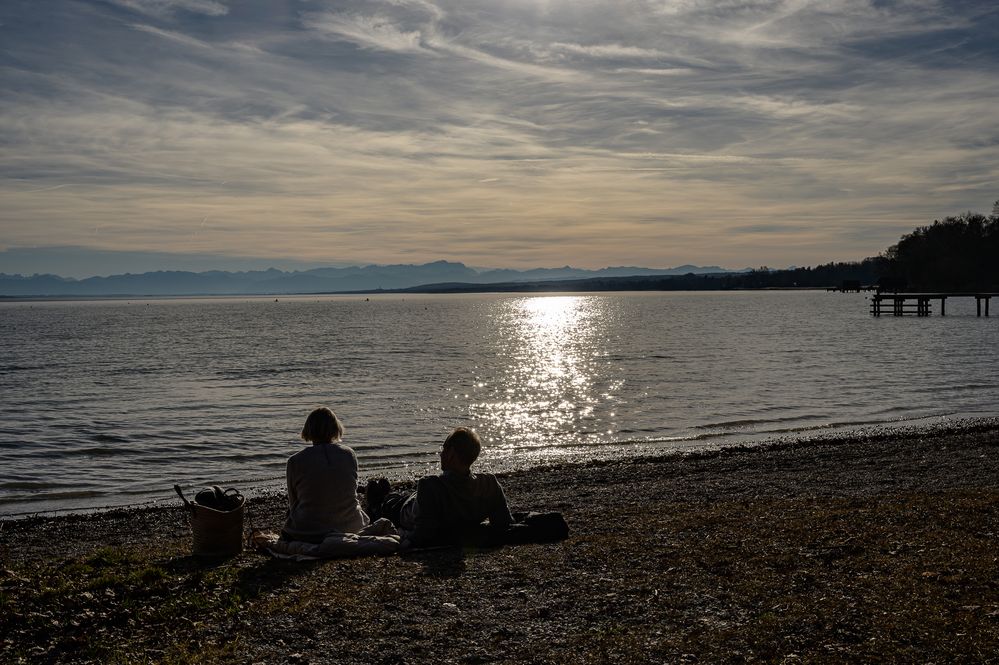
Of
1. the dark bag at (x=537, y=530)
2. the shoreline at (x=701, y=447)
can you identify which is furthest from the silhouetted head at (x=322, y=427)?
the shoreline at (x=701, y=447)

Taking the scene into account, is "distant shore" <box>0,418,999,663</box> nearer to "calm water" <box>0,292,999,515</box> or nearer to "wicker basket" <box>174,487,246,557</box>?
"wicker basket" <box>174,487,246,557</box>

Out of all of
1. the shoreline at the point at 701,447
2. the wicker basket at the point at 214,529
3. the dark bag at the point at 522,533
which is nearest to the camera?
the wicker basket at the point at 214,529

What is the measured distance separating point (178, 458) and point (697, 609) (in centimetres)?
1826

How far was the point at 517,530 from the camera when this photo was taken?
10.2 metres

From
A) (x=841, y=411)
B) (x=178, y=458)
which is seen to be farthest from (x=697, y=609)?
(x=841, y=411)

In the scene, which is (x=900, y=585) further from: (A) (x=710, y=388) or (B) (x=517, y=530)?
(A) (x=710, y=388)

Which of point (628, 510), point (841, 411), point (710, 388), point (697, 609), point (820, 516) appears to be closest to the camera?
point (697, 609)

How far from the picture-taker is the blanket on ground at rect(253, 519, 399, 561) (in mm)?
9672

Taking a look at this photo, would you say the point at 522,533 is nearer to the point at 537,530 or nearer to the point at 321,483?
the point at 537,530

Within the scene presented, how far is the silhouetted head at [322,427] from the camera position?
9641 millimetres

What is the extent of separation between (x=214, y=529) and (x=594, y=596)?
477cm

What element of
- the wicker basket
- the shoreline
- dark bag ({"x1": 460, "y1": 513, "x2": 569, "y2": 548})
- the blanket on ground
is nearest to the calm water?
the shoreline

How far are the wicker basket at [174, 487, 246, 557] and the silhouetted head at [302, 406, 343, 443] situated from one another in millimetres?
1229

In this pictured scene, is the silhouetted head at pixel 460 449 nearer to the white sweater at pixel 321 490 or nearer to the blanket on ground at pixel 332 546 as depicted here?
the white sweater at pixel 321 490
